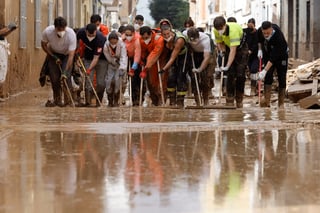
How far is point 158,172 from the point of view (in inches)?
224

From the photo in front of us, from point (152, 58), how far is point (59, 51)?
5.17 ft

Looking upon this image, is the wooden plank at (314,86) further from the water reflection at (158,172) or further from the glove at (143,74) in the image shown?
the water reflection at (158,172)

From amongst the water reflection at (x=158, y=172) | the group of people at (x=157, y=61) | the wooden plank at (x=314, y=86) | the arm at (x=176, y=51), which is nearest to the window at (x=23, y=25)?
the group of people at (x=157, y=61)

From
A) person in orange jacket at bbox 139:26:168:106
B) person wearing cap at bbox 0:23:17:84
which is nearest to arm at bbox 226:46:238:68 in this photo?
person in orange jacket at bbox 139:26:168:106

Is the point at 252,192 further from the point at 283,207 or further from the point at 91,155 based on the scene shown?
the point at 91,155

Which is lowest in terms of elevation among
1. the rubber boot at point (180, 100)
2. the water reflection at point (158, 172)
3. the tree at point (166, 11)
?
the water reflection at point (158, 172)

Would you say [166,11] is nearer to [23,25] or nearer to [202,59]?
[23,25]

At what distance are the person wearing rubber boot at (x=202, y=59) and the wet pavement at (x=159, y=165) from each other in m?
4.13

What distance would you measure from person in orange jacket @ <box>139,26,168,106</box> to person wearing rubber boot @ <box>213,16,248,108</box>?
0.99m

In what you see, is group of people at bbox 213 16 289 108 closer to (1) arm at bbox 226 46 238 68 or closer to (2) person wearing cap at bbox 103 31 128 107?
(1) arm at bbox 226 46 238 68

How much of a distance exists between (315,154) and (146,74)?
7.76 metres

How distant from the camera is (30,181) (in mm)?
5352

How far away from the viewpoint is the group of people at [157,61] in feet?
44.4

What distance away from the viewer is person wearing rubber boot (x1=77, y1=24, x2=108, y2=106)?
45.4ft
